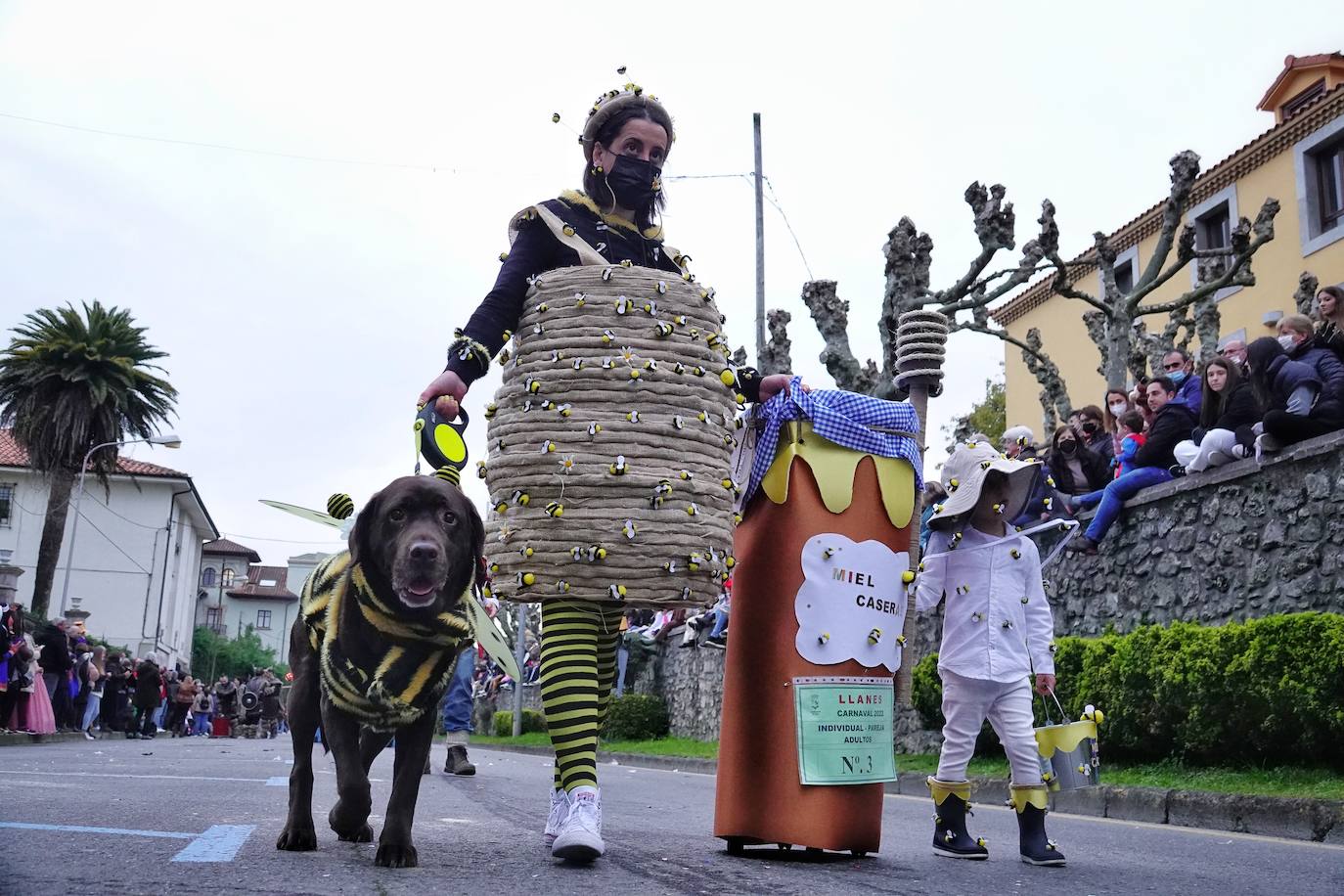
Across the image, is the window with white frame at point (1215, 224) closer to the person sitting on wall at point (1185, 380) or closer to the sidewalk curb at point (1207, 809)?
the person sitting on wall at point (1185, 380)

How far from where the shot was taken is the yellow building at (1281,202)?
79.2 feet

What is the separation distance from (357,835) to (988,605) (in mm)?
2741

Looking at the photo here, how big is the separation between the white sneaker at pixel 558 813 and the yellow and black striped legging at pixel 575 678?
34 mm

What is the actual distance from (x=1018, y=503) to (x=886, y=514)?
1.13 metres

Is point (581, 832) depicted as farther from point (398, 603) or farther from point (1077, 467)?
point (1077, 467)

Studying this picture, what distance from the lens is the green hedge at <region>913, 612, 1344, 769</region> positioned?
8.13m

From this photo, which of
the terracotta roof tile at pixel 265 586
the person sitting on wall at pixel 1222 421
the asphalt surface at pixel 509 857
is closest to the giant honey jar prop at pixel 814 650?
the asphalt surface at pixel 509 857

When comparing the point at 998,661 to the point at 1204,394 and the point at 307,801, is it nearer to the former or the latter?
the point at 307,801

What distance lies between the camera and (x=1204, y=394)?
11578 millimetres

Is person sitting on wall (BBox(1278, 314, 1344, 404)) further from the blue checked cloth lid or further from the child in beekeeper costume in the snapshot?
the blue checked cloth lid

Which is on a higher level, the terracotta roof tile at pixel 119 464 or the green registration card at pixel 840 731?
the terracotta roof tile at pixel 119 464

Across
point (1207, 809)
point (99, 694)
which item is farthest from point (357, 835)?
point (99, 694)

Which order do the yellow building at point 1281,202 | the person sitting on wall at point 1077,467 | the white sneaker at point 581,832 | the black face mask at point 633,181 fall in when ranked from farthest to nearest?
the yellow building at point 1281,202 → the person sitting on wall at point 1077,467 → the black face mask at point 633,181 → the white sneaker at point 581,832

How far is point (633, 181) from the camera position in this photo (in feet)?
15.7
